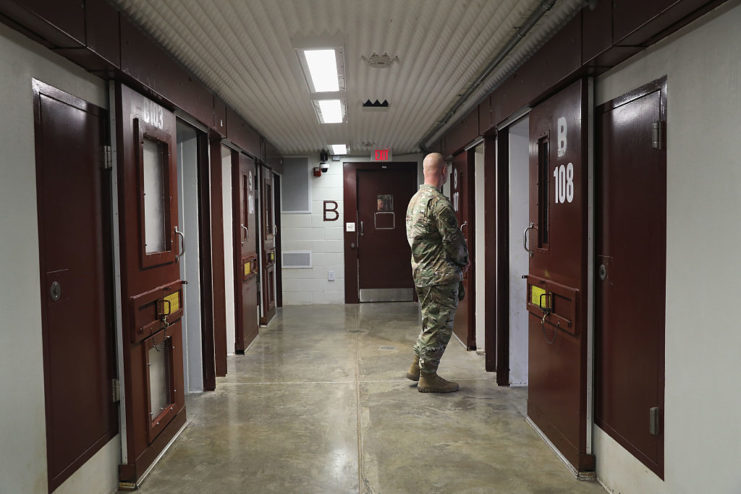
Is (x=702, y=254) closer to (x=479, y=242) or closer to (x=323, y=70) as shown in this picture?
(x=323, y=70)

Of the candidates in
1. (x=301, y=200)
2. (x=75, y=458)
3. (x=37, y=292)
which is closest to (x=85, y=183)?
(x=37, y=292)

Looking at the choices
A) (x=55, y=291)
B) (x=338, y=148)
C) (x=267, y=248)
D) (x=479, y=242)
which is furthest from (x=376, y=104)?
(x=55, y=291)

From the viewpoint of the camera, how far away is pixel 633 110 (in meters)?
2.35

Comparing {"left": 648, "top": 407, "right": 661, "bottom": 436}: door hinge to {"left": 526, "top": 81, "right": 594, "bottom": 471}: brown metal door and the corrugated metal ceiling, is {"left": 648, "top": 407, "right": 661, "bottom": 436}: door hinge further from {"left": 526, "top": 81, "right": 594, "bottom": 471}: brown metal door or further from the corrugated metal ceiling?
the corrugated metal ceiling

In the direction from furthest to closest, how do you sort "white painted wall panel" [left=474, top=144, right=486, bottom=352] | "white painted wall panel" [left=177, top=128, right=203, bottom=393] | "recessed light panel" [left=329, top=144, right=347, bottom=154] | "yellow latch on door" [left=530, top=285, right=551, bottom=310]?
"recessed light panel" [left=329, top=144, right=347, bottom=154] → "white painted wall panel" [left=474, top=144, right=486, bottom=352] → "white painted wall panel" [left=177, top=128, right=203, bottom=393] → "yellow latch on door" [left=530, top=285, right=551, bottom=310]

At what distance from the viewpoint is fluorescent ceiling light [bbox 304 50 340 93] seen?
129 inches

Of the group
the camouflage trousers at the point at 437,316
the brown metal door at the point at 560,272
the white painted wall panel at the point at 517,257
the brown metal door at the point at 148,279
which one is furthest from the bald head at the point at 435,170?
the brown metal door at the point at 148,279

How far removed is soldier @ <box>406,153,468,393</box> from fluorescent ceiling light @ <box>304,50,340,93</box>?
109 cm

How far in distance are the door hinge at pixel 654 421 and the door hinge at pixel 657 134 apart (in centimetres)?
112

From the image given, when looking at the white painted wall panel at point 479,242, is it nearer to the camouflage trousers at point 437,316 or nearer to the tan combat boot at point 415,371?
the tan combat boot at point 415,371

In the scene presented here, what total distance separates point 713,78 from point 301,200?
699cm

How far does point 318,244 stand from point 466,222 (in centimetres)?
375

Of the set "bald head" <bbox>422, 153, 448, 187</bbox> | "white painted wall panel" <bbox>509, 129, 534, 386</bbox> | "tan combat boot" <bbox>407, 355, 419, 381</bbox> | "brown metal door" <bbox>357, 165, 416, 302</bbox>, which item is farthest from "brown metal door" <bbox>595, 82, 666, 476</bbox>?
"brown metal door" <bbox>357, 165, 416, 302</bbox>

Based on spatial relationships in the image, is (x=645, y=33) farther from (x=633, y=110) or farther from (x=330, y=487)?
(x=330, y=487)
